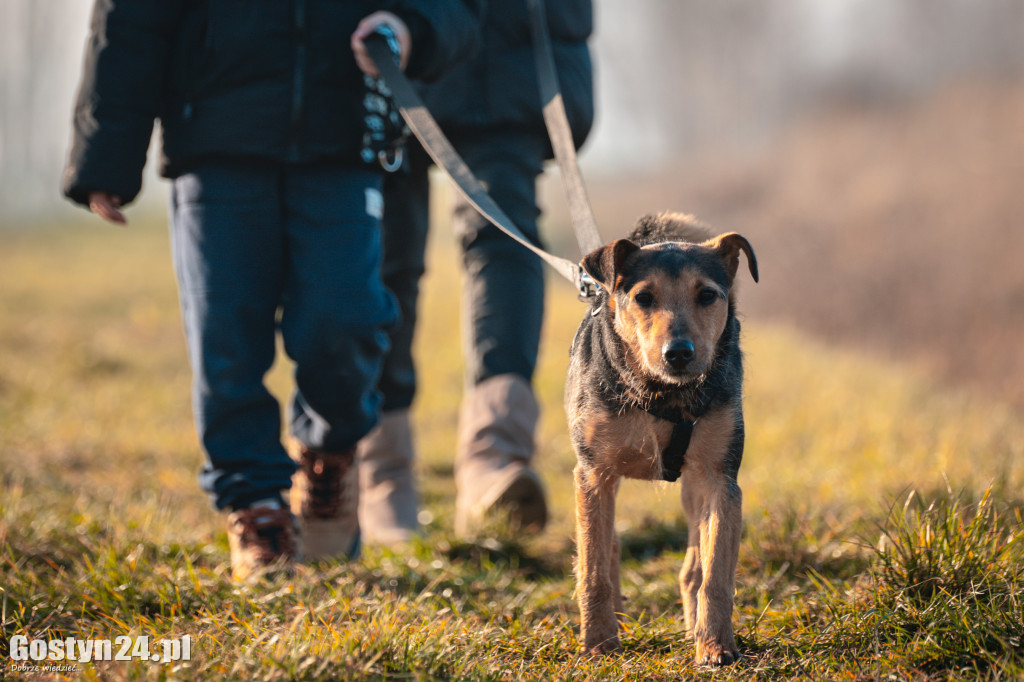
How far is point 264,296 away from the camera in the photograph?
10.3 feet

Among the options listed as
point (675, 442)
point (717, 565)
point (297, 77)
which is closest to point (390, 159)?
point (297, 77)

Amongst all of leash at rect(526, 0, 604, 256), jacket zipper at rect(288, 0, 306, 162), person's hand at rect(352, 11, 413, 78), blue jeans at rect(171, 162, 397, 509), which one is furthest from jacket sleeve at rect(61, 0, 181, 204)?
leash at rect(526, 0, 604, 256)

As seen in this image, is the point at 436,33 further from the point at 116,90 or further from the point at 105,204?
the point at 105,204

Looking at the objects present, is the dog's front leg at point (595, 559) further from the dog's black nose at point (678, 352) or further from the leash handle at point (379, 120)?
the leash handle at point (379, 120)

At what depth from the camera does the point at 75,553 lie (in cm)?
310

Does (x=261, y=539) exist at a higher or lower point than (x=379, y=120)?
lower

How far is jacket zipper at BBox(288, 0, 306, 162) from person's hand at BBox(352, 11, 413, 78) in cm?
19

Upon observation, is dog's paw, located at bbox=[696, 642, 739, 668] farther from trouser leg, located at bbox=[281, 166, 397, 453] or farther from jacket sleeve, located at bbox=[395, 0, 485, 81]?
jacket sleeve, located at bbox=[395, 0, 485, 81]

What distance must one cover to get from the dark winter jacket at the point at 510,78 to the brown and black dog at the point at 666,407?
1.72m

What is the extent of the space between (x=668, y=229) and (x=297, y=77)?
4.78 ft

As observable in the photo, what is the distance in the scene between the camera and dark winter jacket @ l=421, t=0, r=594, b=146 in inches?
151

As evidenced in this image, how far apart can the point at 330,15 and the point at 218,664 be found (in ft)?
7.58

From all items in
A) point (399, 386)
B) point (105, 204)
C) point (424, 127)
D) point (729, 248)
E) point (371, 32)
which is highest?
point (371, 32)

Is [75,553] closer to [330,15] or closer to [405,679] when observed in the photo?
[405,679]
